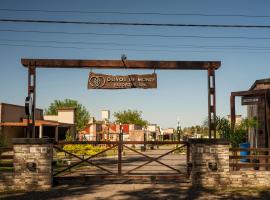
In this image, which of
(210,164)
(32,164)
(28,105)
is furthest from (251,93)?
(32,164)

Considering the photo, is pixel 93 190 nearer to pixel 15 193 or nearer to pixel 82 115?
pixel 15 193

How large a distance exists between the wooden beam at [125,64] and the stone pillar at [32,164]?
274 centimetres

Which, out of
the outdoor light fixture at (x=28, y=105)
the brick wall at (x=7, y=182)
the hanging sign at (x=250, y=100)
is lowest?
the brick wall at (x=7, y=182)

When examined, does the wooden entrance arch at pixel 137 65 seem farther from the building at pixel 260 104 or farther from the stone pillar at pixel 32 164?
the building at pixel 260 104

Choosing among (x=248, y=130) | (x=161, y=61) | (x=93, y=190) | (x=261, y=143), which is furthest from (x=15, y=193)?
(x=248, y=130)

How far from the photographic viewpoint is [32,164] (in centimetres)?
1146

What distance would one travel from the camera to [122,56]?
1254cm

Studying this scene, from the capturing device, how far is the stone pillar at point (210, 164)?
11.9 metres

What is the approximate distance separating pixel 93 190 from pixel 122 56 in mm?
4623

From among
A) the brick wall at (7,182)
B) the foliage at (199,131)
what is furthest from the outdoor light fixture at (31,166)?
the foliage at (199,131)

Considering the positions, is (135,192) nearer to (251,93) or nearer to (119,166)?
(119,166)

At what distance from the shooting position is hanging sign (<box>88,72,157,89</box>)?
12805 millimetres

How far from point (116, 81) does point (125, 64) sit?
0.71 m

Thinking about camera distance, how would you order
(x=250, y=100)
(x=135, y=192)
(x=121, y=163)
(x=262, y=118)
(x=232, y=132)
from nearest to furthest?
(x=135, y=192) → (x=250, y=100) → (x=262, y=118) → (x=232, y=132) → (x=121, y=163)
